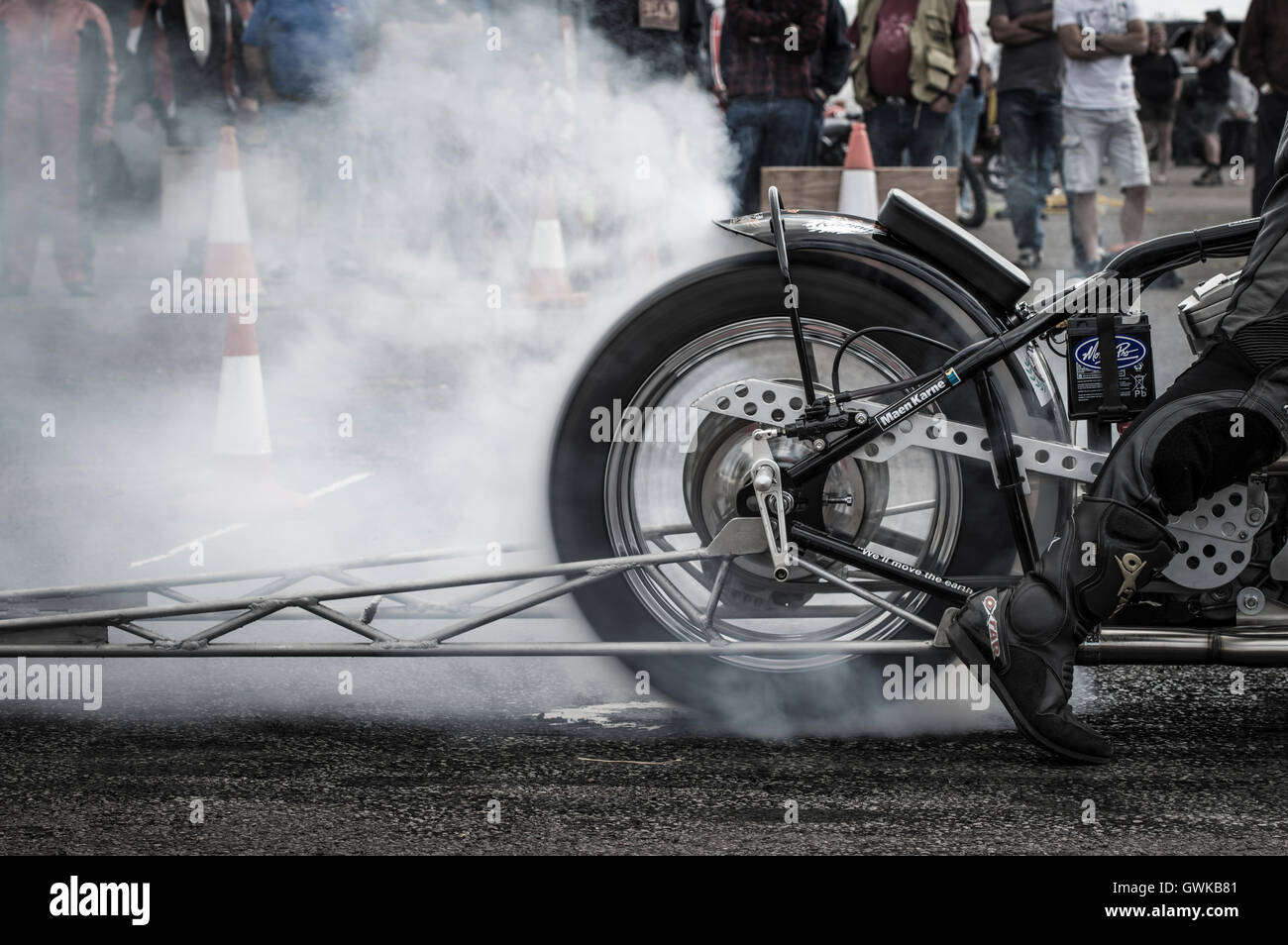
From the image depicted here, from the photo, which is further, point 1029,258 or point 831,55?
point 1029,258

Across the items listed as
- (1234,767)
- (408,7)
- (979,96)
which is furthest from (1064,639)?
(979,96)

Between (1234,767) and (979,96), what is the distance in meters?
11.9

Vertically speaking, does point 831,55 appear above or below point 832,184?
above

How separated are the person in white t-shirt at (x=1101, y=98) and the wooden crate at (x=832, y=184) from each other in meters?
1.40

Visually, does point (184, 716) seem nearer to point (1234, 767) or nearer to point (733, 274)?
point (733, 274)

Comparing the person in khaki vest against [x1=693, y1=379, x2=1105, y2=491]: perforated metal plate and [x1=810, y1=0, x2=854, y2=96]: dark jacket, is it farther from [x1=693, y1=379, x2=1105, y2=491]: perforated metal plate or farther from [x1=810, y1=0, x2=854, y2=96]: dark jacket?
[x1=693, y1=379, x2=1105, y2=491]: perforated metal plate

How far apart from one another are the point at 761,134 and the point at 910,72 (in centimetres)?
147

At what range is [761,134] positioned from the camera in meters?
7.87

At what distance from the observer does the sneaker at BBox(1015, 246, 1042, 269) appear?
9.84 m

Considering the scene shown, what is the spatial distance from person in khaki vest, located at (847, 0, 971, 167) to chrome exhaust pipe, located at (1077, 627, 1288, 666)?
20.7 feet

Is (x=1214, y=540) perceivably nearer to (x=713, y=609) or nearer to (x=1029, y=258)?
(x=713, y=609)

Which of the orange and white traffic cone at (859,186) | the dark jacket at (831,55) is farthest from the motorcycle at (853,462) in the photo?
the dark jacket at (831,55)

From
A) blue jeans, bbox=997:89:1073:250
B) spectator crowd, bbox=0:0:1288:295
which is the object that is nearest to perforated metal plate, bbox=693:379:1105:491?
spectator crowd, bbox=0:0:1288:295

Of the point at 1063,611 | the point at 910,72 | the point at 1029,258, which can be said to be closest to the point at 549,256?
the point at 910,72
